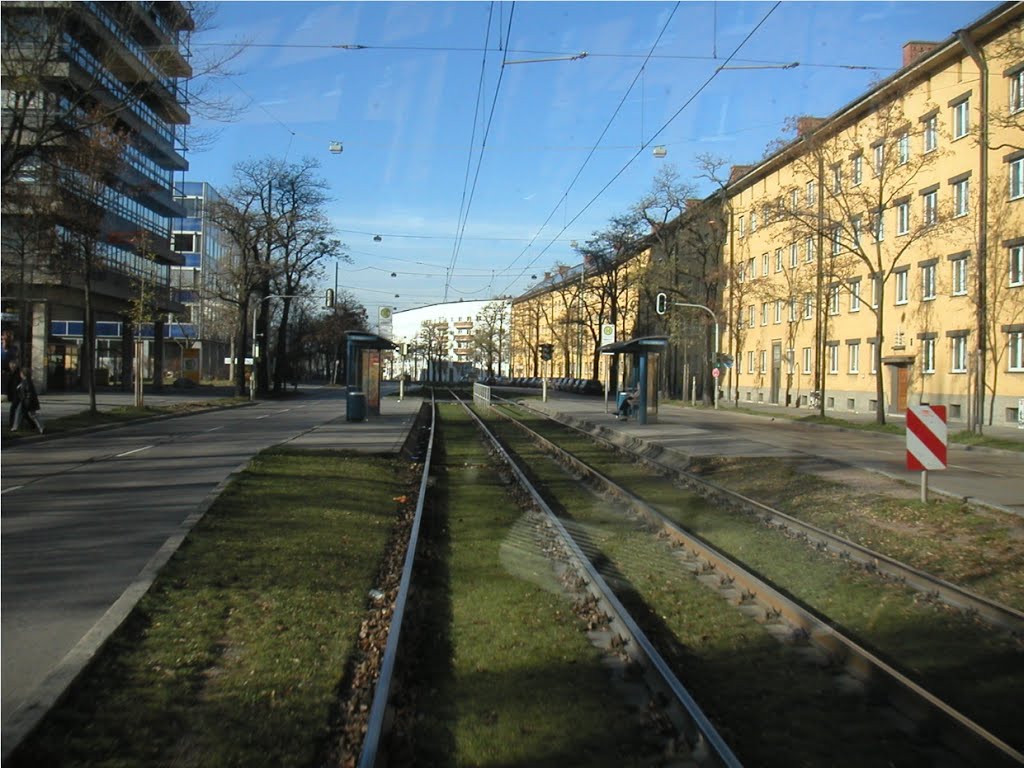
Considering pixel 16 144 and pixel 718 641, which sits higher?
pixel 16 144

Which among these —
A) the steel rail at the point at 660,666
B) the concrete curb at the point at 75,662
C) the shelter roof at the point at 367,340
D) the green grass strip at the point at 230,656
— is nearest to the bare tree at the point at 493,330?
the shelter roof at the point at 367,340

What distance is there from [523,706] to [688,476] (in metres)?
12.5

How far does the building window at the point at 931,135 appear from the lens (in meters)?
37.4

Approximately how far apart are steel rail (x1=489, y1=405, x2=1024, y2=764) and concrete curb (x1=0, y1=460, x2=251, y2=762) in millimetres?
4609

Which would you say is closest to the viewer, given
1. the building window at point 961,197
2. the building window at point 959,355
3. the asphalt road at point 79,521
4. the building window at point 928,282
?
the asphalt road at point 79,521

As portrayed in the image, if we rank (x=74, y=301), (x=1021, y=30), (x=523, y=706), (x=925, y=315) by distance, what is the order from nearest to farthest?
(x=523, y=706) → (x=1021, y=30) → (x=925, y=315) → (x=74, y=301)

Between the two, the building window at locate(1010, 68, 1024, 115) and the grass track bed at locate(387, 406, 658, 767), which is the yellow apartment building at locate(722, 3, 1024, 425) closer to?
the building window at locate(1010, 68, 1024, 115)

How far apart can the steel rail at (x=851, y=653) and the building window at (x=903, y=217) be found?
3396cm

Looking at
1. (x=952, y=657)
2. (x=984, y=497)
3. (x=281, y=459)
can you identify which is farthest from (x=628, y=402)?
(x=952, y=657)

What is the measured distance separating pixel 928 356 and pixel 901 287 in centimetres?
386

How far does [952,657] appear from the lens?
6410mm

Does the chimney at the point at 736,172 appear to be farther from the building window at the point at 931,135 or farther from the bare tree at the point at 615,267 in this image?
the building window at the point at 931,135

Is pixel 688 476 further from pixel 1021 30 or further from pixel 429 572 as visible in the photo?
pixel 1021 30

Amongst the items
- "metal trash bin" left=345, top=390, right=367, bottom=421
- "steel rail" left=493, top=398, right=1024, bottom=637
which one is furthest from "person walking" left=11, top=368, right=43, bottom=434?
"steel rail" left=493, top=398, right=1024, bottom=637
